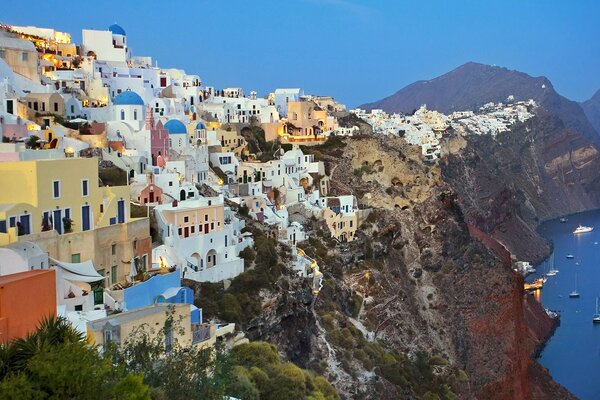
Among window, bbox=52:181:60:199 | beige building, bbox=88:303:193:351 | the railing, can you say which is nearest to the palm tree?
beige building, bbox=88:303:193:351

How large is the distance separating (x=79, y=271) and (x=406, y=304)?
2602cm

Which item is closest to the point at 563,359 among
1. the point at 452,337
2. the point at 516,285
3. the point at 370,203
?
the point at 516,285

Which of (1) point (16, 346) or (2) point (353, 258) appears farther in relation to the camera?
(2) point (353, 258)

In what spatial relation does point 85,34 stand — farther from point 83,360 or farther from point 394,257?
point 83,360

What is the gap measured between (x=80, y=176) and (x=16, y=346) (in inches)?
448

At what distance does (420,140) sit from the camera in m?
77.9

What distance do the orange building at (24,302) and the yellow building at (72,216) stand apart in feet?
17.9

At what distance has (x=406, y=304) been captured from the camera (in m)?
43.9

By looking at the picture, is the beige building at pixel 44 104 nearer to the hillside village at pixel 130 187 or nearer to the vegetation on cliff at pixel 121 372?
the hillside village at pixel 130 187

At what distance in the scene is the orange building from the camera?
45.1ft

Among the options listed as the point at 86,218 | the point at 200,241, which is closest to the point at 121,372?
the point at 86,218

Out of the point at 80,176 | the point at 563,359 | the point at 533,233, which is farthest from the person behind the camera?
the point at 533,233

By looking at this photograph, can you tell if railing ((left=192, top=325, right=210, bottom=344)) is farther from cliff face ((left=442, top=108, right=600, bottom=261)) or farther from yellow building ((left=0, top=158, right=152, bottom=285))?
cliff face ((left=442, top=108, right=600, bottom=261))

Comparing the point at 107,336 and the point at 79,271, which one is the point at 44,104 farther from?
the point at 107,336
